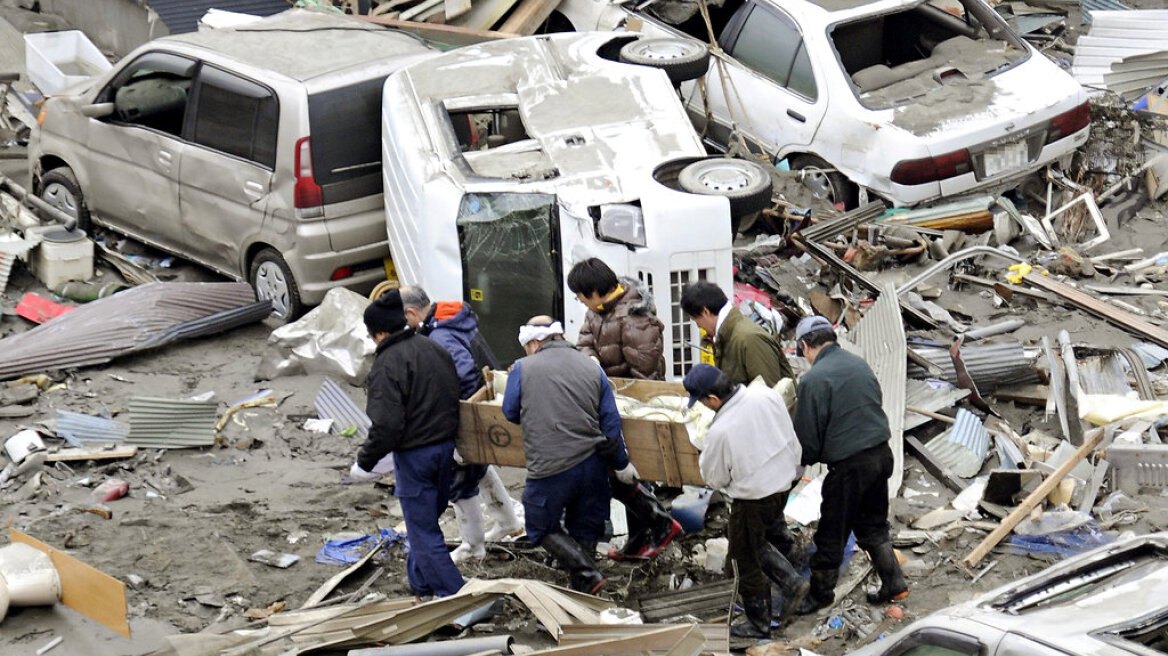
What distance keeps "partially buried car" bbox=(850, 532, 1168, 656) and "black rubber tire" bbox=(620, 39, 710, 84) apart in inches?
217

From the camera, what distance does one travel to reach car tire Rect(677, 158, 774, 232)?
8.12 meters

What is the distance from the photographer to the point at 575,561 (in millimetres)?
6719

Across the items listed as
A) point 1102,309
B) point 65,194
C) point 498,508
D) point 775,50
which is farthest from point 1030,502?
point 65,194

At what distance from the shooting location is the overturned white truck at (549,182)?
26.1 ft

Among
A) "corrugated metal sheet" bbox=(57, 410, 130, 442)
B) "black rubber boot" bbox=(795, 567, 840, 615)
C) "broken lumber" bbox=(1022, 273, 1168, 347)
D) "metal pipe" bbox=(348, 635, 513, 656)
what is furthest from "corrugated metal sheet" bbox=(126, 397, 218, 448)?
"broken lumber" bbox=(1022, 273, 1168, 347)

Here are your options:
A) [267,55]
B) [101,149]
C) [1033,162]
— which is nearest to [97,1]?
[101,149]

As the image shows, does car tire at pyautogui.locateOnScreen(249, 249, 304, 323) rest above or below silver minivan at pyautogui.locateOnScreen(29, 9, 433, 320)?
below

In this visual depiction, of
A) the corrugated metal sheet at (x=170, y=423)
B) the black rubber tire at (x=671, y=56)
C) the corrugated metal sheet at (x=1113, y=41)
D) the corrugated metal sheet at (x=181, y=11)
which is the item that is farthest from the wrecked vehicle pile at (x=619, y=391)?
the corrugated metal sheet at (x=181, y=11)

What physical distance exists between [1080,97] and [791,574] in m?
6.00

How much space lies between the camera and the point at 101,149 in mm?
10695

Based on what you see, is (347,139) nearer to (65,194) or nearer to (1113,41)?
(65,194)

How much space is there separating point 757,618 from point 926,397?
250 cm

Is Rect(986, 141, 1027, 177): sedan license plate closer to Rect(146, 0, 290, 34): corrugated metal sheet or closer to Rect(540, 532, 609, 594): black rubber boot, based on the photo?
Rect(540, 532, 609, 594): black rubber boot

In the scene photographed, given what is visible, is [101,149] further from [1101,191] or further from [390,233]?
[1101,191]
